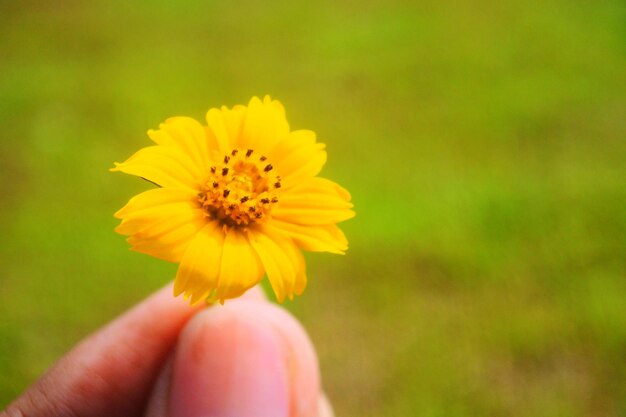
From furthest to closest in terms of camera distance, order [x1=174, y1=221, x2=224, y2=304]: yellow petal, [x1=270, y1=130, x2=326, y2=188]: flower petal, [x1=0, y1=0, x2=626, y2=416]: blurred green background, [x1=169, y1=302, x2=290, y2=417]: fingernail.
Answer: [x1=0, y1=0, x2=626, y2=416]: blurred green background, [x1=169, y1=302, x2=290, y2=417]: fingernail, [x1=270, y1=130, x2=326, y2=188]: flower petal, [x1=174, y1=221, x2=224, y2=304]: yellow petal

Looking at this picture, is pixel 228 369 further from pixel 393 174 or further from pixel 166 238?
pixel 393 174

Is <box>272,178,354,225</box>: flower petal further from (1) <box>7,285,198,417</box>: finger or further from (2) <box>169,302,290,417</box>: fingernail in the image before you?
(1) <box>7,285,198,417</box>: finger

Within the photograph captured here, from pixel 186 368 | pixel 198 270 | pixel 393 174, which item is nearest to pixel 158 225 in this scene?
pixel 198 270

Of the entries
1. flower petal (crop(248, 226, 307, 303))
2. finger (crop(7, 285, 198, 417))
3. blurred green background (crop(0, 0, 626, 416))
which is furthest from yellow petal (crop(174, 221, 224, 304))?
blurred green background (crop(0, 0, 626, 416))

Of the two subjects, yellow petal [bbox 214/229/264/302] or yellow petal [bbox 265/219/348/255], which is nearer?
yellow petal [bbox 214/229/264/302]

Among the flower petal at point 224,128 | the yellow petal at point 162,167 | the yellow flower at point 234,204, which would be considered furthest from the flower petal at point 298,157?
the yellow petal at point 162,167

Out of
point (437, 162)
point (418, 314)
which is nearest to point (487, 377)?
point (418, 314)

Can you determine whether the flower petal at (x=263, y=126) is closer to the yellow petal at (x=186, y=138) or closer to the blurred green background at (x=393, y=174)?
the yellow petal at (x=186, y=138)
